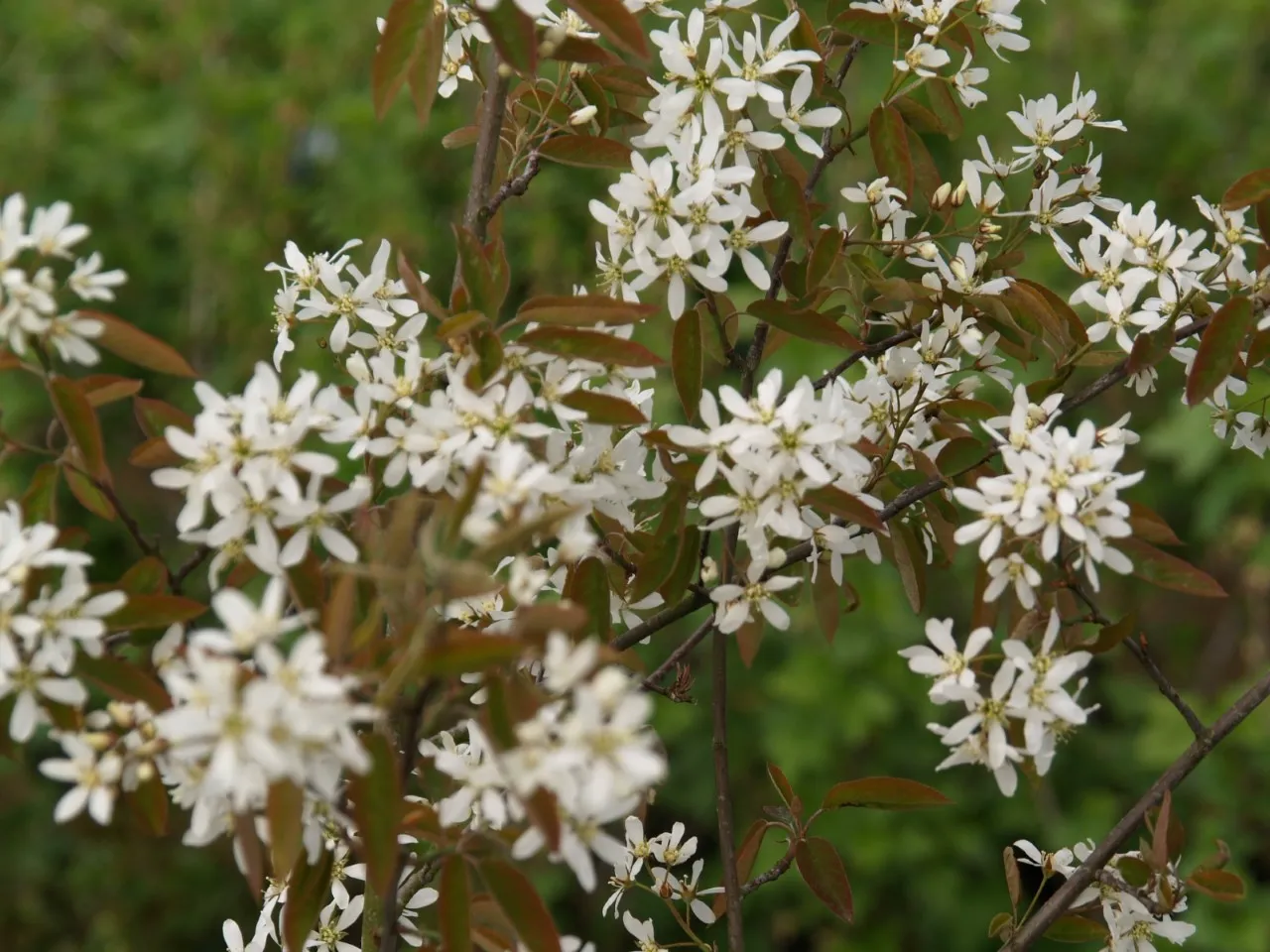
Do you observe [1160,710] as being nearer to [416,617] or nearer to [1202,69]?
[1202,69]

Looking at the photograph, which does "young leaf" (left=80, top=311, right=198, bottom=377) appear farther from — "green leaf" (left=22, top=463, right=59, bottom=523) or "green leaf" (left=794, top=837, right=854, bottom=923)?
"green leaf" (left=794, top=837, right=854, bottom=923)

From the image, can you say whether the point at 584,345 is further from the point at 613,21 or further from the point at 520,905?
the point at 520,905

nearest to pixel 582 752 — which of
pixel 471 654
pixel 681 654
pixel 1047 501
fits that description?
pixel 471 654

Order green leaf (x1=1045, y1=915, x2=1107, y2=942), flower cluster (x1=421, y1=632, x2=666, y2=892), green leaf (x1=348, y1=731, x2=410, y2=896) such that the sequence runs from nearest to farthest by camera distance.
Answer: flower cluster (x1=421, y1=632, x2=666, y2=892) < green leaf (x1=348, y1=731, x2=410, y2=896) < green leaf (x1=1045, y1=915, x2=1107, y2=942)

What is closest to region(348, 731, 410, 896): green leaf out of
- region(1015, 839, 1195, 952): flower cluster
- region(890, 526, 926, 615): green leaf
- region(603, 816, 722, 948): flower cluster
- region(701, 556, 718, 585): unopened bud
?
region(701, 556, 718, 585): unopened bud

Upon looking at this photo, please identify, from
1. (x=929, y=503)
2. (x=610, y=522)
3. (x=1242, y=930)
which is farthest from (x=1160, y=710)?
(x=610, y=522)

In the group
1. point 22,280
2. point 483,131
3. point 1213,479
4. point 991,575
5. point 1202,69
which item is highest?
point 1202,69
